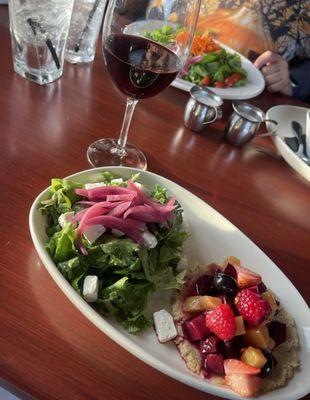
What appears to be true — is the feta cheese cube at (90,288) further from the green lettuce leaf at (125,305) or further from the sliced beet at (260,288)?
the sliced beet at (260,288)

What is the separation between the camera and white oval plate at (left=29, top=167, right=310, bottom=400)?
605mm

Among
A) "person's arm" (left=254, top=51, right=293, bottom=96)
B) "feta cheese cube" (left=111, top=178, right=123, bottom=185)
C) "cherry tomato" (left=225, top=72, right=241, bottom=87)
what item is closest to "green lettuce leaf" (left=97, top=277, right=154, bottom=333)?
"feta cheese cube" (left=111, top=178, right=123, bottom=185)

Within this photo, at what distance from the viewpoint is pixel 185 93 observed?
4.46 feet

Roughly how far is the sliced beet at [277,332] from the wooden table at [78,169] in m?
0.17

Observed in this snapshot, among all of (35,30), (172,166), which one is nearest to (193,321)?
(172,166)

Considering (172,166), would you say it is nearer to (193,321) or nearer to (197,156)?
(197,156)

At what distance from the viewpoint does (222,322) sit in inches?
26.4

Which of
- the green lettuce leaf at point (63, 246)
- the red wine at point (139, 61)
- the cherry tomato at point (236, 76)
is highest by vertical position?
the red wine at point (139, 61)

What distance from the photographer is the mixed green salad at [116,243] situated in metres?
0.67

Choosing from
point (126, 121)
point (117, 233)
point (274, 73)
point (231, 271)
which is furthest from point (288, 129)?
point (117, 233)

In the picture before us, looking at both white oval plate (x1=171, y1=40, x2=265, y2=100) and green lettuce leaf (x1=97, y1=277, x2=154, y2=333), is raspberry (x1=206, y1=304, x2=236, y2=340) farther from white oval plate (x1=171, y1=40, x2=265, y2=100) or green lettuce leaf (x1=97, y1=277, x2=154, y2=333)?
white oval plate (x1=171, y1=40, x2=265, y2=100)

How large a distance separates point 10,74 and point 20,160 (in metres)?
0.36

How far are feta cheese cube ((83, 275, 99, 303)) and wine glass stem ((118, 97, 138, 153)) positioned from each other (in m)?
0.44

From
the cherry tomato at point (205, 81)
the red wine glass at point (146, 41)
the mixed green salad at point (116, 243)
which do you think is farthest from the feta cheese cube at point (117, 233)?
the cherry tomato at point (205, 81)
